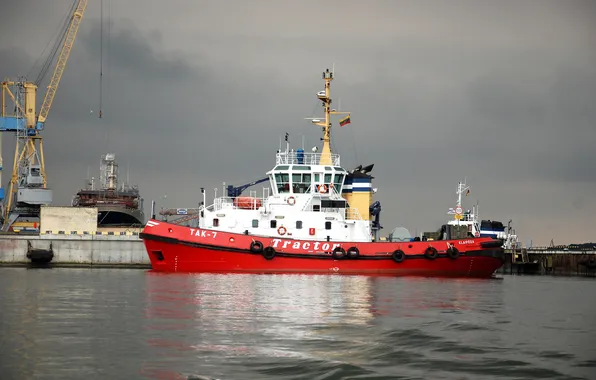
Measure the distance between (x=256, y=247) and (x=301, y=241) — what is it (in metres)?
2.25

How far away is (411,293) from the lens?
94.7 feet

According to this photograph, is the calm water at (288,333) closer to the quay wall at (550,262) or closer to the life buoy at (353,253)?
the life buoy at (353,253)

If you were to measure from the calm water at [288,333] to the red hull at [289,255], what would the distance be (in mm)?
7516

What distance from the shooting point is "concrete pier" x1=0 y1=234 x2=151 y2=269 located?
5003 cm

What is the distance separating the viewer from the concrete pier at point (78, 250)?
1970 inches

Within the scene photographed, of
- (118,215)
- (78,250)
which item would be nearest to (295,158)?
(78,250)

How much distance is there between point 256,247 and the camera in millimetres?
37719

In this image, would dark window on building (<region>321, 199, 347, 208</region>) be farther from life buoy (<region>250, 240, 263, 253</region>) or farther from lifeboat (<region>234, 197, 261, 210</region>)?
life buoy (<region>250, 240, 263, 253</region>)

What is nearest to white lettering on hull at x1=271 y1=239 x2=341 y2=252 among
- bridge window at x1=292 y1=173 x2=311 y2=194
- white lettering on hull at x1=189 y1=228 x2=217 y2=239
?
white lettering on hull at x1=189 y1=228 x2=217 y2=239

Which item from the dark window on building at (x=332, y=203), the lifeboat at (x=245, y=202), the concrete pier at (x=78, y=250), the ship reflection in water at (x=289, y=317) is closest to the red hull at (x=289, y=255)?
the dark window on building at (x=332, y=203)

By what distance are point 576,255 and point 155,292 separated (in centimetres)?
3662

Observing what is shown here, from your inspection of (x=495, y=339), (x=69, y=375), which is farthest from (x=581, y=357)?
(x=69, y=375)

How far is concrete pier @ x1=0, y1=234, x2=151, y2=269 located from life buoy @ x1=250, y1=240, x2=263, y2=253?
14973 millimetres

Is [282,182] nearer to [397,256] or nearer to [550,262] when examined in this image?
[397,256]
